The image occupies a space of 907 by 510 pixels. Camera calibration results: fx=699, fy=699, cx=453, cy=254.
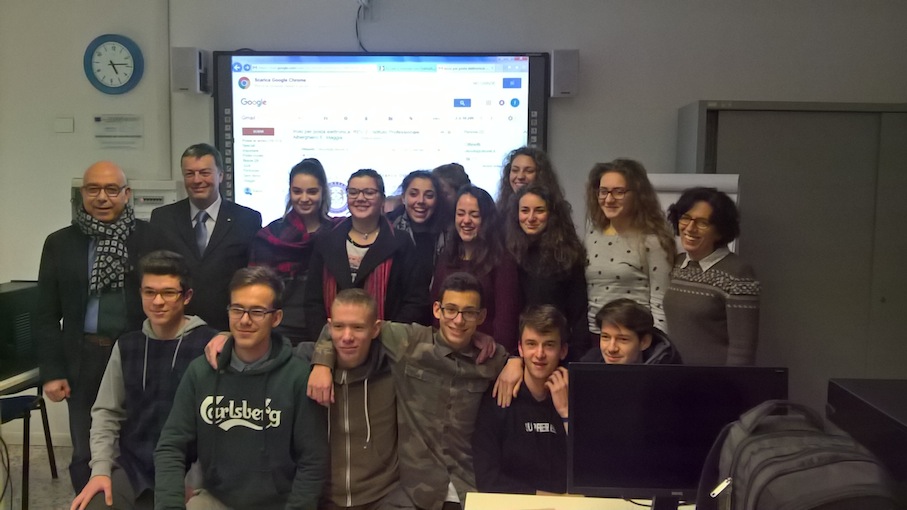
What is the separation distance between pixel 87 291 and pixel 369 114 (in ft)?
5.29

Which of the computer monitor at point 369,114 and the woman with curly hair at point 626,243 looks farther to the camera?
the computer monitor at point 369,114

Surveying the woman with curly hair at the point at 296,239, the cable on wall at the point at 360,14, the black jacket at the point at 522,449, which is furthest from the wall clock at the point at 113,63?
the black jacket at the point at 522,449

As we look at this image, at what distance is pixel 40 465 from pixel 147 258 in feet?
5.88

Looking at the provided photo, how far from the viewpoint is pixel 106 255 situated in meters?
2.49

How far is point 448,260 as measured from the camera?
8.13 ft

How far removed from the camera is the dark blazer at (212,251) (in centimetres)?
248

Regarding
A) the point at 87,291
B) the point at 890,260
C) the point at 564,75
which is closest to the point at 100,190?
the point at 87,291

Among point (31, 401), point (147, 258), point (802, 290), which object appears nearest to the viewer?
point (147, 258)

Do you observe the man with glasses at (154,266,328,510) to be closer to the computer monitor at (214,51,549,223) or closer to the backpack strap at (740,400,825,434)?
the backpack strap at (740,400,825,434)

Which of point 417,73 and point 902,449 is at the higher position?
point 417,73

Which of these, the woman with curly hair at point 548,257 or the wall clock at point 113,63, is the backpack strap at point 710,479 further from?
the wall clock at point 113,63

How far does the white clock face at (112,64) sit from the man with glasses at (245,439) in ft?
7.34

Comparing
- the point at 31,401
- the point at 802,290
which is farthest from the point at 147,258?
the point at 802,290

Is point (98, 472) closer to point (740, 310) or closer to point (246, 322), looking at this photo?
Answer: point (246, 322)
